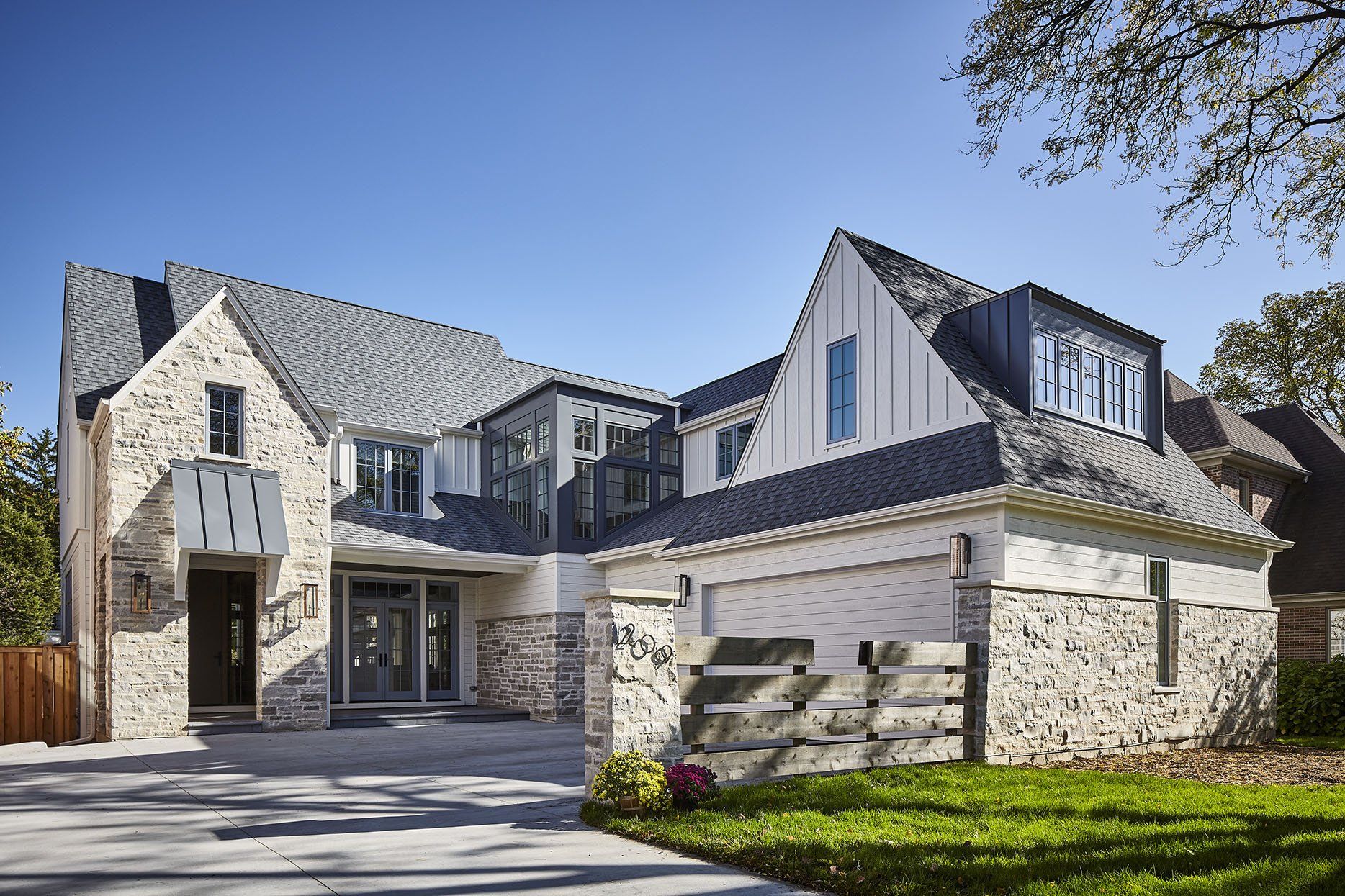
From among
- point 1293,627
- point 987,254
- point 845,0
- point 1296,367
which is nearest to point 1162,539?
point 987,254

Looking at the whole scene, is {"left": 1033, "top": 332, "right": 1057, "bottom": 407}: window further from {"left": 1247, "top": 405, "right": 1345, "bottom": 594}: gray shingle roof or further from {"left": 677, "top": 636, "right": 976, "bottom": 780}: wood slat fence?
{"left": 1247, "top": 405, "right": 1345, "bottom": 594}: gray shingle roof

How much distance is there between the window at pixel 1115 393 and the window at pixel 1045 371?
1.41 m

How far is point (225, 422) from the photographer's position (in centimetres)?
1697

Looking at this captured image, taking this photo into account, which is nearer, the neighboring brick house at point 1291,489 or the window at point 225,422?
the window at point 225,422

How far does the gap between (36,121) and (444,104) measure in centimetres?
683

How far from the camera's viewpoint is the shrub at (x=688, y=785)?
25.0 feet

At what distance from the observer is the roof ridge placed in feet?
70.4

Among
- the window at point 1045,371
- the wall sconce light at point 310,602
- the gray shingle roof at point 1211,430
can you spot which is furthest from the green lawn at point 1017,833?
the gray shingle roof at point 1211,430

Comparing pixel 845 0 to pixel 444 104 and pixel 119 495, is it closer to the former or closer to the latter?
pixel 444 104

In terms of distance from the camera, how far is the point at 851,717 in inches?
376

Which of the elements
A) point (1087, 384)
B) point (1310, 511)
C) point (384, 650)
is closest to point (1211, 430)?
point (1310, 511)

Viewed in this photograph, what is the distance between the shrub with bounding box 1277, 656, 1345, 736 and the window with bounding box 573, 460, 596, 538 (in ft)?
44.2

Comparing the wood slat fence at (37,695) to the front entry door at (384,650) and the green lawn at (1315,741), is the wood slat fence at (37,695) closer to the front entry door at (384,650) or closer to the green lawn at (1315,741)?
the front entry door at (384,650)

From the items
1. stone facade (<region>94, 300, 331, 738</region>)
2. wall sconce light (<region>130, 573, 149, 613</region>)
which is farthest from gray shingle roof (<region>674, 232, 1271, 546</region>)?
wall sconce light (<region>130, 573, 149, 613</region>)
